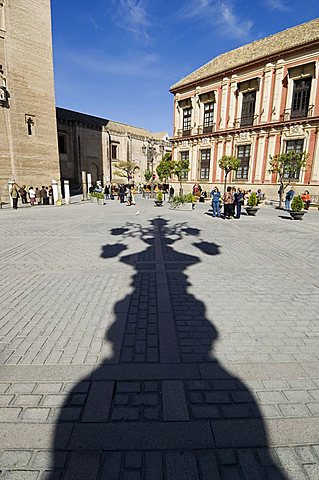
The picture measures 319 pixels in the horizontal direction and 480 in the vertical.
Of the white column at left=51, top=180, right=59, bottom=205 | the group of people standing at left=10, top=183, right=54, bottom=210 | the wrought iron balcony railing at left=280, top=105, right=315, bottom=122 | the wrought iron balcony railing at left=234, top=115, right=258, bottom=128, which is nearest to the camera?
the group of people standing at left=10, top=183, right=54, bottom=210

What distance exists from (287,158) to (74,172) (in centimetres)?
2961

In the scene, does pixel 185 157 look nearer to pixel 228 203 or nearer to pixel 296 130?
pixel 296 130

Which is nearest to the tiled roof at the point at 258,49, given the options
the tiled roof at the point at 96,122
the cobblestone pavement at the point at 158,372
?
the tiled roof at the point at 96,122

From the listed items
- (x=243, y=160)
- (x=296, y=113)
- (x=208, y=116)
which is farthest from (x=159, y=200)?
(x=208, y=116)

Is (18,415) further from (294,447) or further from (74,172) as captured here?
(74,172)

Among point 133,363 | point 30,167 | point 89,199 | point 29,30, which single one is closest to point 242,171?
point 89,199

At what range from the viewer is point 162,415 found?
212 centimetres

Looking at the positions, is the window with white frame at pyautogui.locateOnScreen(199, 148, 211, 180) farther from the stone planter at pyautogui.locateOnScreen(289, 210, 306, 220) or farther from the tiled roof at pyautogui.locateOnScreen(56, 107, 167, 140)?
the tiled roof at pyautogui.locateOnScreen(56, 107, 167, 140)

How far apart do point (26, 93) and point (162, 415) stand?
89.9 feet

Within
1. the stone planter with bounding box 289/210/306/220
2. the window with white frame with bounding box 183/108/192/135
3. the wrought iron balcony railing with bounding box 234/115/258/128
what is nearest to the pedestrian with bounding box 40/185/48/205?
the stone planter with bounding box 289/210/306/220

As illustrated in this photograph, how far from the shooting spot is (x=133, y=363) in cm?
275

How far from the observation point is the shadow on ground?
5.66 ft

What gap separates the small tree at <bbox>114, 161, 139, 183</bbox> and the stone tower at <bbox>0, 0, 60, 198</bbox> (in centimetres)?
1899

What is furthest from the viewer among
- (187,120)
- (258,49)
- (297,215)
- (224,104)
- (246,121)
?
(187,120)
